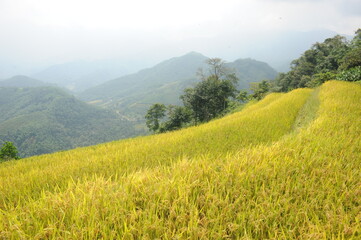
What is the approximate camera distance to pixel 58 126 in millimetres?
139250

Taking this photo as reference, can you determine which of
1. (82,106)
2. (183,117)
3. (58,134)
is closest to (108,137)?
(58,134)

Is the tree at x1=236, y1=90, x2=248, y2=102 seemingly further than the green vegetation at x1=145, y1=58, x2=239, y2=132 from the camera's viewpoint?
Yes

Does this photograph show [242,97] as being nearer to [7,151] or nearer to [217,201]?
[7,151]

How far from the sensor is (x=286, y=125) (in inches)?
268

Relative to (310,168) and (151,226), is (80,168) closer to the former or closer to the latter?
(151,226)

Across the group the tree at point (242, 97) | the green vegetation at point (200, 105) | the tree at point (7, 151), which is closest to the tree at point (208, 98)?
the green vegetation at point (200, 105)

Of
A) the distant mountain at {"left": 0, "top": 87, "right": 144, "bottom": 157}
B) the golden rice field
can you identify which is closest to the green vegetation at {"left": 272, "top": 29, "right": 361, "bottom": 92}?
the golden rice field

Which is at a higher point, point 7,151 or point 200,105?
point 200,105

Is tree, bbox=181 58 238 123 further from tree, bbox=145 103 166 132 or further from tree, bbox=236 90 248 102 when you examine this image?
tree, bbox=145 103 166 132

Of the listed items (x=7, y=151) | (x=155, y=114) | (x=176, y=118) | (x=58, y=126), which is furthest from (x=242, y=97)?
(x=58, y=126)

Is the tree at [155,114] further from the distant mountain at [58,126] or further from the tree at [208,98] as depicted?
the distant mountain at [58,126]

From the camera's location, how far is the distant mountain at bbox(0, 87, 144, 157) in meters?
111

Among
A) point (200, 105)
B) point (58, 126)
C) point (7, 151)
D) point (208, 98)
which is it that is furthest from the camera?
point (58, 126)

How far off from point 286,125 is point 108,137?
458 feet
